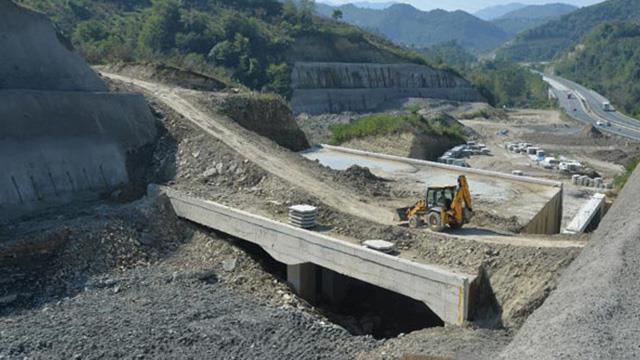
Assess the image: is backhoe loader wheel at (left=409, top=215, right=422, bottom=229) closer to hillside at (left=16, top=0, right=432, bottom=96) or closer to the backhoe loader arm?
the backhoe loader arm

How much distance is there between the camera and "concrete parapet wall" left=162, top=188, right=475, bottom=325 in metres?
11.4

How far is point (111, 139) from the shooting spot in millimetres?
19281

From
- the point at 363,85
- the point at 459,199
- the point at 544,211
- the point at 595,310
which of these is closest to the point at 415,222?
the point at 459,199

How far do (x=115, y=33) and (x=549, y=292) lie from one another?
50.3 meters

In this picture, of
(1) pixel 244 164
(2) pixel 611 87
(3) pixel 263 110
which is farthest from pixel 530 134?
(2) pixel 611 87

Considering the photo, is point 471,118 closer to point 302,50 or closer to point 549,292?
point 302,50

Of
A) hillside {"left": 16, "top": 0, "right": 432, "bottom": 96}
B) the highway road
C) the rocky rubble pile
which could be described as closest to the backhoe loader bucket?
the rocky rubble pile

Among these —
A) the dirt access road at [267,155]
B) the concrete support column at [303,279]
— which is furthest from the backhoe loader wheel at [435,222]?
the concrete support column at [303,279]

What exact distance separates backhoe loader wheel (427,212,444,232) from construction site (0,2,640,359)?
0.03 meters

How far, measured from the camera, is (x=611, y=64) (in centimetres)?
A: 12212

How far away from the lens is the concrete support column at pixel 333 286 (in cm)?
1531

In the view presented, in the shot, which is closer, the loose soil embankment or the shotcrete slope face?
the loose soil embankment

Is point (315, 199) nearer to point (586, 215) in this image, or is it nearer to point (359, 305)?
→ point (359, 305)

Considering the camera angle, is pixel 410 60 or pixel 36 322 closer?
pixel 36 322
